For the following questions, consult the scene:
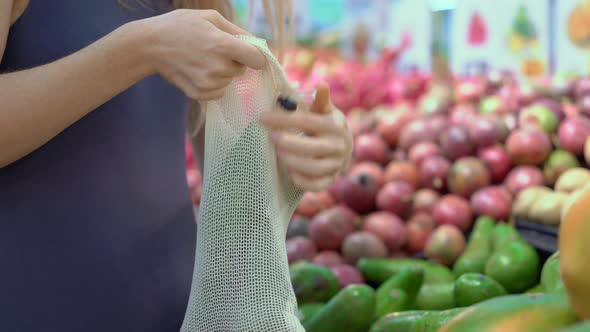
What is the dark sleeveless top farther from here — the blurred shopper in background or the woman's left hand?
the woman's left hand

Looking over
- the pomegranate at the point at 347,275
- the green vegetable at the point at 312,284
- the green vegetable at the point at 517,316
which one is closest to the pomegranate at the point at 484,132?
the pomegranate at the point at 347,275

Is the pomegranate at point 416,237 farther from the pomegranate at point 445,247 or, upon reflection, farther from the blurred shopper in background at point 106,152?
the blurred shopper in background at point 106,152

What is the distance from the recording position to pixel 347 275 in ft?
6.04

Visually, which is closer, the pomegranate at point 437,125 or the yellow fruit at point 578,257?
the yellow fruit at point 578,257

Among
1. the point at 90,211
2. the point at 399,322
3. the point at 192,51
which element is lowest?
the point at 399,322

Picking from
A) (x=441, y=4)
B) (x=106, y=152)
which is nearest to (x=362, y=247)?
(x=106, y=152)

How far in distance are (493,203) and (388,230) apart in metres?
0.33

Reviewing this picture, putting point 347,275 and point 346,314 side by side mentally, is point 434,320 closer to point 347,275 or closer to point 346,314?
point 346,314

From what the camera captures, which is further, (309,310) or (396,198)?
(396,198)

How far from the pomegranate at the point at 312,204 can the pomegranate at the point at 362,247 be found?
0.26m

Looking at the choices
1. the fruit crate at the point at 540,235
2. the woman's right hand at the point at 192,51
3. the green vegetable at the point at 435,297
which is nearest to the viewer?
the woman's right hand at the point at 192,51

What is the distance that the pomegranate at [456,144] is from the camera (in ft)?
8.11

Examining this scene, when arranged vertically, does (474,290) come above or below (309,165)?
below

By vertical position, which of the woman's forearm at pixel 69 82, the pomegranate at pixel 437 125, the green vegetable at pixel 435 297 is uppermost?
the woman's forearm at pixel 69 82
